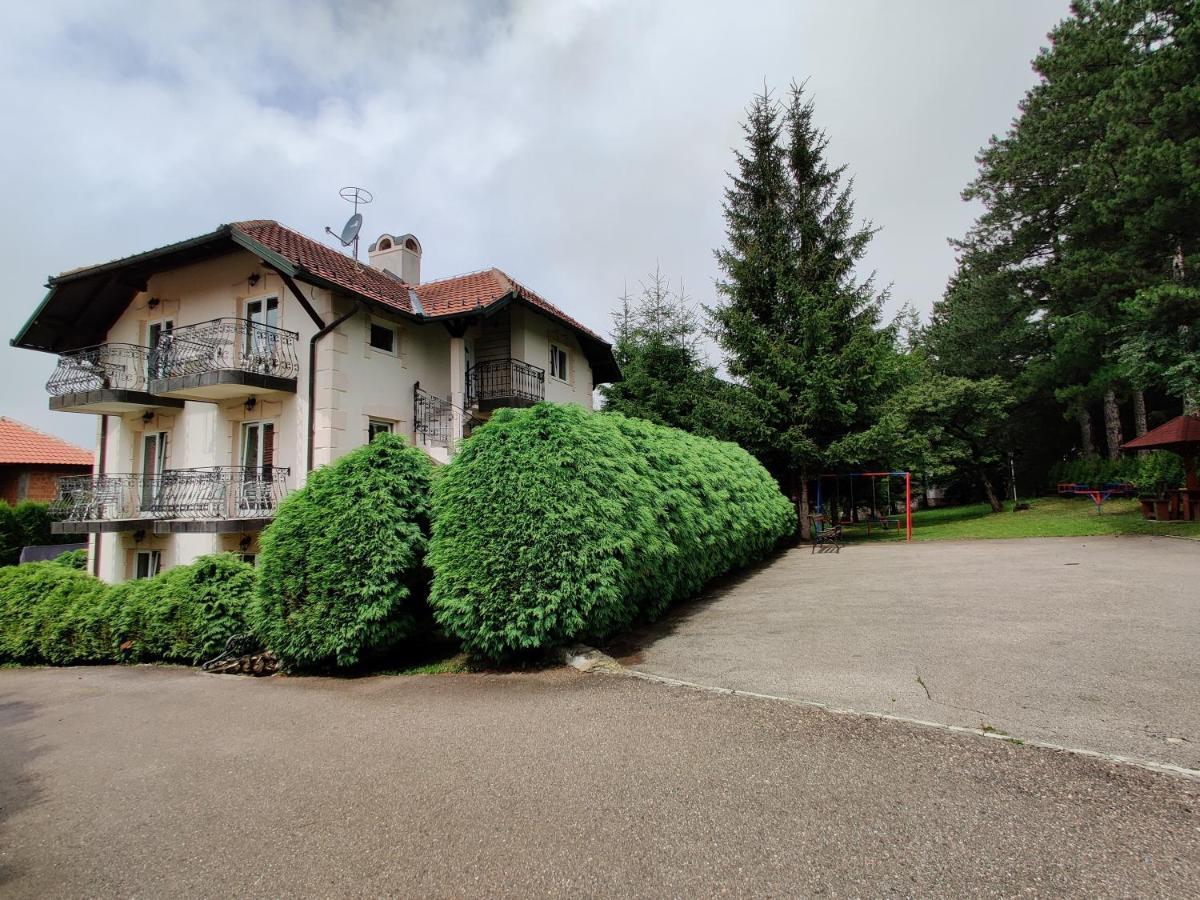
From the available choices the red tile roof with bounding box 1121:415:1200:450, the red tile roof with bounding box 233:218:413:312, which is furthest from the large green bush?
the red tile roof with bounding box 1121:415:1200:450

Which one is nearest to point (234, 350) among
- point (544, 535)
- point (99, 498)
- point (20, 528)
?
point (99, 498)

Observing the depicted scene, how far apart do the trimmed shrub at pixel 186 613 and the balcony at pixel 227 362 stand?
15.9 feet

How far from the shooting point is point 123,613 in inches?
378

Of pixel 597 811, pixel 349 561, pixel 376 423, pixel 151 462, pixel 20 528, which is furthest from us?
pixel 20 528

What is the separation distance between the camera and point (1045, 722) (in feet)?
12.9

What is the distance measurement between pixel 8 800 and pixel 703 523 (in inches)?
302

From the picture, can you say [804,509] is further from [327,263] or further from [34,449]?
[34,449]

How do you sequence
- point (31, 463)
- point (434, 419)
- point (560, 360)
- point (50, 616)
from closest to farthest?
point (50, 616) → point (434, 419) → point (560, 360) → point (31, 463)

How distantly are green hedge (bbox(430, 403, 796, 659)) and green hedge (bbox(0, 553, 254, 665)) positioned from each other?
4.35 metres

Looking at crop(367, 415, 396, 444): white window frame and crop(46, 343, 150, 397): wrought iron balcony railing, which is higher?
crop(46, 343, 150, 397): wrought iron balcony railing

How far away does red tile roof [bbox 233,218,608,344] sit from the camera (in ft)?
44.4

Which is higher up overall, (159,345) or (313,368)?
(159,345)

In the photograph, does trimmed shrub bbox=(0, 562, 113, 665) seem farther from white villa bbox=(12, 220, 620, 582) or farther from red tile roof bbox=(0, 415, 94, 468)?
red tile roof bbox=(0, 415, 94, 468)

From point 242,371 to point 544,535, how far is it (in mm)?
9957
